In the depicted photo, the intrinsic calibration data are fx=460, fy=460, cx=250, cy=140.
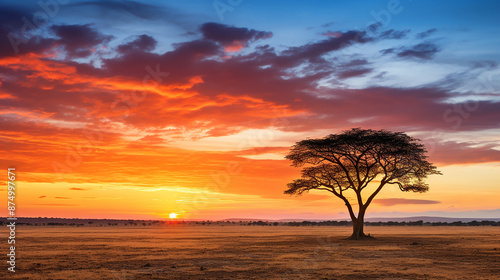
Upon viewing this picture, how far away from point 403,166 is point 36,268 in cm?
3905

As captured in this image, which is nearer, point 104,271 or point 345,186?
point 104,271

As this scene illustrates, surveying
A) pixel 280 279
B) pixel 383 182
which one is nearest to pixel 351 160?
pixel 383 182

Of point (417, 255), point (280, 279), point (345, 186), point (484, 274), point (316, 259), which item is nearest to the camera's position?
point (280, 279)

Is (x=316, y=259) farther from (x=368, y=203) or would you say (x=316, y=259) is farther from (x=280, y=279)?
(x=368, y=203)

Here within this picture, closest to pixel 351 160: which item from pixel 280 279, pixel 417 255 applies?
pixel 417 255

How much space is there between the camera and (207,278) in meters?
20.7

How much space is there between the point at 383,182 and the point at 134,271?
112 ft

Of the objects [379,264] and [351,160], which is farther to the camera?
[351,160]

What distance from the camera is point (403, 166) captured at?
51.1 meters

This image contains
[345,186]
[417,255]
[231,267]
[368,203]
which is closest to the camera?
[231,267]

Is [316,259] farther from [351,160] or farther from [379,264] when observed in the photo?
[351,160]

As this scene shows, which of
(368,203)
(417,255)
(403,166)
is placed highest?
(403,166)

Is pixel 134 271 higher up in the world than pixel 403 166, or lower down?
lower down

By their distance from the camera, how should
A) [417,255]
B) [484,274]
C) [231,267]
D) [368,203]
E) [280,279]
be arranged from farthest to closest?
[368,203] → [417,255] → [231,267] → [484,274] → [280,279]
